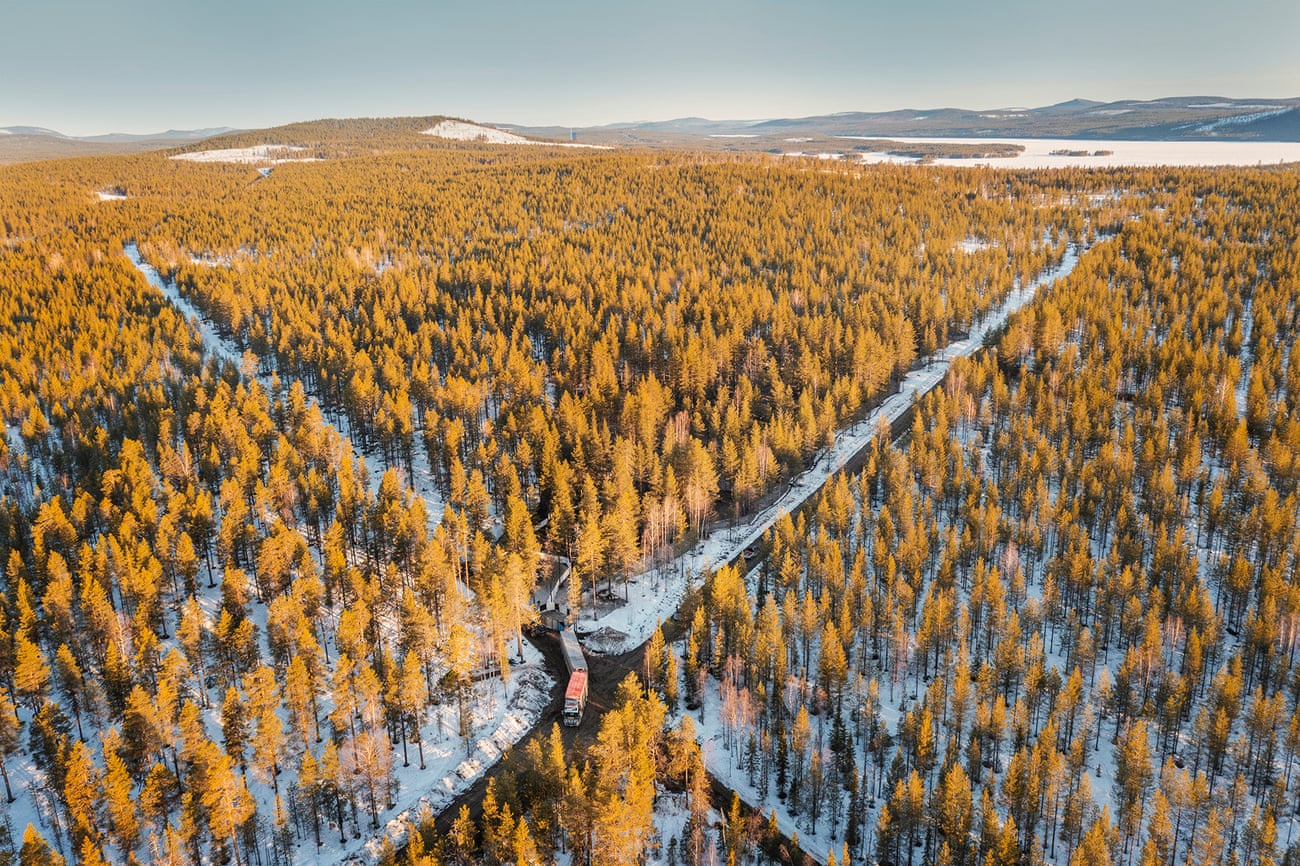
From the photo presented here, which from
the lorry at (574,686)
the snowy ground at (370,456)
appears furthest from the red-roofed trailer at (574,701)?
the snowy ground at (370,456)

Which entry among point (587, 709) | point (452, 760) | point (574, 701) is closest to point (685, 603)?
point (587, 709)

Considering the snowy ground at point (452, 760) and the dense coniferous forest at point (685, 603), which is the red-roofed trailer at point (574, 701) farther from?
the snowy ground at point (452, 760)

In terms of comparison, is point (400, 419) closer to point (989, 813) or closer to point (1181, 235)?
point (989, 813)

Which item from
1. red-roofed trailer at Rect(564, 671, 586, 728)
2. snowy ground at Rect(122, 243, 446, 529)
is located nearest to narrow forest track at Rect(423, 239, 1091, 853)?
red-roofed trailer at Rect(564, 671, 586, 728)

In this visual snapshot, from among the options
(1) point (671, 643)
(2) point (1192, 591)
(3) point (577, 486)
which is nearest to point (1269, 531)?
(2) point (1192, 591)

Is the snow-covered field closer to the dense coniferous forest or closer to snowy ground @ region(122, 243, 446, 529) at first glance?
the dense coniferous forest

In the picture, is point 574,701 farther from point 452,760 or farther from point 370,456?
point 370,456
